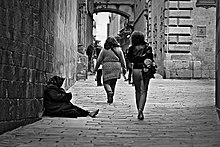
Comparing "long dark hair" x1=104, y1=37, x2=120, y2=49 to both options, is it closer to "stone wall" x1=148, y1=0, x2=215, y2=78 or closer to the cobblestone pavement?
the cobblestone pavement

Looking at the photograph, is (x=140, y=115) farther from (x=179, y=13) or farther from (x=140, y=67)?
(x=179, y=13)

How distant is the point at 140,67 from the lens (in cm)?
845

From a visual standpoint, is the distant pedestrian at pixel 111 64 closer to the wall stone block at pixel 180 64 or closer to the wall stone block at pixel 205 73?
the wall stone block at pixel 180 64

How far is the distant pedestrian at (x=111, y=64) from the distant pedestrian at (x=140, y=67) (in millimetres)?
2737

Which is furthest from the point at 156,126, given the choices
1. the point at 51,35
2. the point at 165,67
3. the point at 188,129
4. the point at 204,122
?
the point at 165,67

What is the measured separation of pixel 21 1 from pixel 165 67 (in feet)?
55.6

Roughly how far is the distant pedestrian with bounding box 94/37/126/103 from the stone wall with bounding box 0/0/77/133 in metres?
2.46

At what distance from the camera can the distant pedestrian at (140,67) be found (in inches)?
330

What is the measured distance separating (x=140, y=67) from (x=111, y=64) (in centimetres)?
311

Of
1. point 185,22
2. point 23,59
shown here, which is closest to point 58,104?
point 23,59

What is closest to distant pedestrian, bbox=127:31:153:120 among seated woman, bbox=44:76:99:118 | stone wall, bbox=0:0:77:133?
seated woman, bbox=44:76:99:118

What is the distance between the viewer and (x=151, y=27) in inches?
1215

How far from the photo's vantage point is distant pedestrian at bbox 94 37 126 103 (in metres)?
11.4

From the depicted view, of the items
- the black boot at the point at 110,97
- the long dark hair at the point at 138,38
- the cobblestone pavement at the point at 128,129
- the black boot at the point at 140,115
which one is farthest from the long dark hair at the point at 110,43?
the black boot at the point at 140,115
